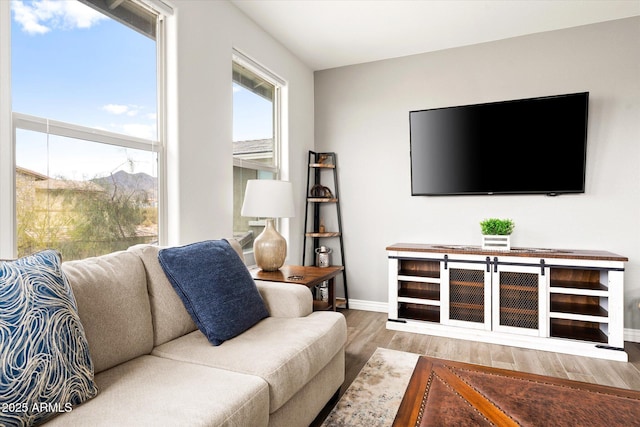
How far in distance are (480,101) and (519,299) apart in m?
1.90

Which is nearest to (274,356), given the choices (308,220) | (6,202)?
(6,202)

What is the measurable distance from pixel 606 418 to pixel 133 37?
2851mm

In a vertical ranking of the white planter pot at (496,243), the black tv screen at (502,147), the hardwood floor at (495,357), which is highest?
the black tv screen at (502,147)

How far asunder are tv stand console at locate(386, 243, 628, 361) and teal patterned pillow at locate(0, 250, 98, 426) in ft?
8.88

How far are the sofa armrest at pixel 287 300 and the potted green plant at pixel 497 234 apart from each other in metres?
1.89

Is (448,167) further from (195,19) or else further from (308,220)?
(195,19)

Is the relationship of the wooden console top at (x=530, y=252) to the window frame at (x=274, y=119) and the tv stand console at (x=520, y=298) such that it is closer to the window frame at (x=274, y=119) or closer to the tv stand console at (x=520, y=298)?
the tv stand console at (x=520, y=298)

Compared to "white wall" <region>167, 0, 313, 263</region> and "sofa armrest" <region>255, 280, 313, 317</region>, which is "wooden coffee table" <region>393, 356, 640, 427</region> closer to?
"sofa armrest" <region>255, 280, 313, 317</region>

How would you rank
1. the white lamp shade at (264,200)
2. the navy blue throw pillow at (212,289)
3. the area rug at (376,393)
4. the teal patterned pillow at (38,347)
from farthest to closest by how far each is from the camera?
the white lamp shade at (264,200)
the area rug at (376,393)
the navy blue throw pillow at (212,289)
the teal patterned pillow at (38,347)

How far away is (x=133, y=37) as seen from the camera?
2213 millimetres

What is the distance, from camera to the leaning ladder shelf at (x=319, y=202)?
160 inches

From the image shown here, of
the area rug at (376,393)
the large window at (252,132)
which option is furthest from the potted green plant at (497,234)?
the large window at (252,132)

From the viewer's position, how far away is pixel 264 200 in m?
2.65

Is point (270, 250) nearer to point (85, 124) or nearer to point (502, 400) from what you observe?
point (85, 124)
